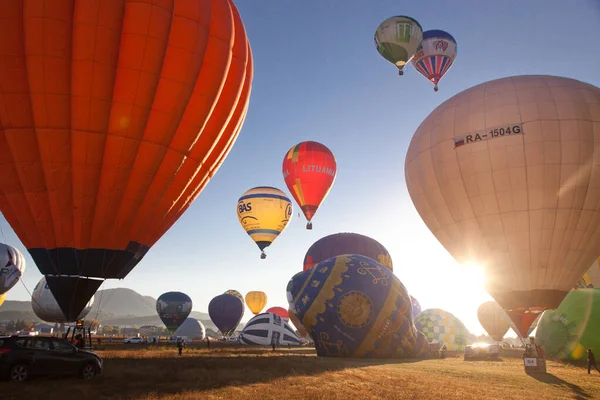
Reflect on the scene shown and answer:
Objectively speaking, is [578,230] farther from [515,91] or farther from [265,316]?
[265,316]

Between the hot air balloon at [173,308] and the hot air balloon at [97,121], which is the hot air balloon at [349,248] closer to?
the hot air balloon at [97,121]

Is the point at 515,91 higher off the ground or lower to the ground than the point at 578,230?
higher

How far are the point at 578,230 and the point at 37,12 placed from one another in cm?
2124

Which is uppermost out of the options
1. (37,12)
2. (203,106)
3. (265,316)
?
(37,12)

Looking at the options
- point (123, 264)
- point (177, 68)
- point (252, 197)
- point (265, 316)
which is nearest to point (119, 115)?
point (177, 68)

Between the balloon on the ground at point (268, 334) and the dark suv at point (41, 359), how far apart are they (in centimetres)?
2756

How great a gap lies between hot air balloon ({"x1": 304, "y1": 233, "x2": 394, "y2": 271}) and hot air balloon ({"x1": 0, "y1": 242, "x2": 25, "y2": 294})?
33893 mm

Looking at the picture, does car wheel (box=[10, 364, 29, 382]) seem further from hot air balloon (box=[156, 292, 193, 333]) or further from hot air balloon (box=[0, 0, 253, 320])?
hot air balloon (box=[156, 292, 193, 333])

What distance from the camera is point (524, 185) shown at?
60.0ft

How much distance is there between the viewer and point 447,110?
2106 cm

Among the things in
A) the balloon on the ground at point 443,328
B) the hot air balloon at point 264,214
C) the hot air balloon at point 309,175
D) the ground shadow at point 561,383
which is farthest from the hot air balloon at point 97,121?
the balloon on the ground at point 443,328

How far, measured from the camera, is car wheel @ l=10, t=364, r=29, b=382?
937 cm

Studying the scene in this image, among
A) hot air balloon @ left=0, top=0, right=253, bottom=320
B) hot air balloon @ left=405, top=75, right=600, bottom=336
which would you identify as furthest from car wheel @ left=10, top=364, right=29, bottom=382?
hot air balloon @ left=405, top=75, right=600, bottom=336

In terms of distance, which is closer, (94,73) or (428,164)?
(94,73)
